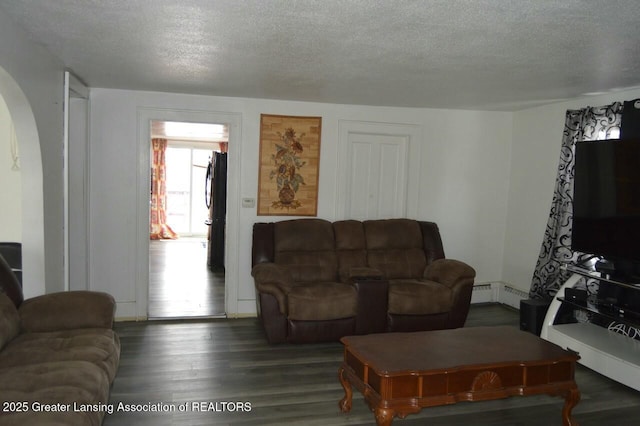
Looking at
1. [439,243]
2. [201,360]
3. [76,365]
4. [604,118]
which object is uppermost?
[604,118]

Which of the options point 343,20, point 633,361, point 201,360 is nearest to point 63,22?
point 343,20

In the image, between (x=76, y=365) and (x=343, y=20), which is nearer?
(x=76, y=365)

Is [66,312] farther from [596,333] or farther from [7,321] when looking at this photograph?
[596,333]

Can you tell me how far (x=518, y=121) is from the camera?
5.81 m

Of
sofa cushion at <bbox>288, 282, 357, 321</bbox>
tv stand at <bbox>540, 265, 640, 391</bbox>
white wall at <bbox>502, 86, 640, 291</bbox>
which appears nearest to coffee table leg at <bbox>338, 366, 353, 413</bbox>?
sofa cushion at <bbox>288, 282, 357, 321</bbox>

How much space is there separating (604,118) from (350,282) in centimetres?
276

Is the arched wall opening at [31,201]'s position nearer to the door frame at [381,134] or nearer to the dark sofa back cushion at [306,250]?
the dark sofa back cushion at [306,250]

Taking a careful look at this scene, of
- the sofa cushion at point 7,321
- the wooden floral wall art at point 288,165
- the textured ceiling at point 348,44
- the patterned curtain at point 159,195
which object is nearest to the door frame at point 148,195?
the wooden floral wall art at point 288,165

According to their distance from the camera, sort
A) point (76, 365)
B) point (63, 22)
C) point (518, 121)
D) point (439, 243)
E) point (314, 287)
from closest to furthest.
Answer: point (76, 365), point (63, 22), point (314, 287), point (439, 243), point (518, 121)

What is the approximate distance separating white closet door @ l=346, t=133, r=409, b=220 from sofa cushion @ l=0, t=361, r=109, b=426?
3.61m

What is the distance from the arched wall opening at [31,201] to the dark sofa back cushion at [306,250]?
2.15 meters

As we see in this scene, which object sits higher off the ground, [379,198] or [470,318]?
[379,198]

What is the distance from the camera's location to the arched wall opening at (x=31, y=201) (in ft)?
10.6

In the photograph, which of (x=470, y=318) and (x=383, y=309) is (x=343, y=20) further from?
(x=470, y=318)
